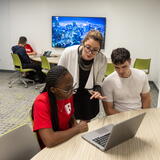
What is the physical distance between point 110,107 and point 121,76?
30cm

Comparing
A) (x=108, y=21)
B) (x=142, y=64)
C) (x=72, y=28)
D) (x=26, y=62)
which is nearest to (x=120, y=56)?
(x=142, y=64)

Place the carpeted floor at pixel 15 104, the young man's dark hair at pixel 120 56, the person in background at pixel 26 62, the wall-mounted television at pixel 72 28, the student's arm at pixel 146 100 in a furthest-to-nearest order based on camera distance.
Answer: the wall-mounted television at pixel 72 28
the person in background at pixel 26 62
the carpeted floor at pixel 15 104
the student's arm at pixel 146 100
the young man's dark hair at pixel 120 56

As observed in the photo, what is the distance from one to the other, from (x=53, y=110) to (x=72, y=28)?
4.84 m

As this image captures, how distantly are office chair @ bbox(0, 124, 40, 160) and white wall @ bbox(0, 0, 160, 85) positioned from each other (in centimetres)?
463

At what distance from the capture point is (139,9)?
17.7 feet

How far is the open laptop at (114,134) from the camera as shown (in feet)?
3.75

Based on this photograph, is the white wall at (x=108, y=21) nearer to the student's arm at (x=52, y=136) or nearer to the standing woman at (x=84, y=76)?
the standing woman at (x=84, y=76)

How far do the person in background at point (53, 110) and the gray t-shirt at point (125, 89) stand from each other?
0.56 m

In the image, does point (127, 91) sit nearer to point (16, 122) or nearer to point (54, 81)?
point (54, 81)

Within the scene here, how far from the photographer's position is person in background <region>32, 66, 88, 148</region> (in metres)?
1.25

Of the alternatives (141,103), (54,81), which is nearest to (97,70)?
(141,103)

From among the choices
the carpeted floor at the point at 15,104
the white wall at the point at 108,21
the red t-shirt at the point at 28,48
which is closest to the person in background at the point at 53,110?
the carpeted floor at the point at 15,104

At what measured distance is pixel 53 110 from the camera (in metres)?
1.34

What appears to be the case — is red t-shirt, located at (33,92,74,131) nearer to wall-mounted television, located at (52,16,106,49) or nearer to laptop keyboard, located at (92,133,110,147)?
laptop keyboard, located at (92,133,110,147)
